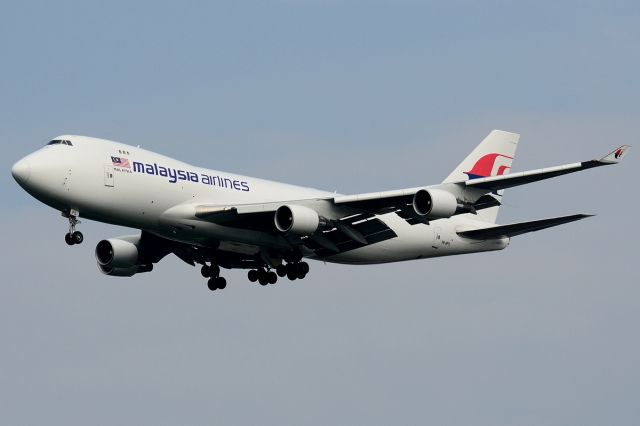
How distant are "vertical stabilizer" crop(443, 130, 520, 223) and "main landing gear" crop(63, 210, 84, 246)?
18.9 metres

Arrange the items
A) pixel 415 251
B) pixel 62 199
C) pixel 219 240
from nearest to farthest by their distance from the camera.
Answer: pixel 62 199 < pixel 219 240 < pixel 415 251

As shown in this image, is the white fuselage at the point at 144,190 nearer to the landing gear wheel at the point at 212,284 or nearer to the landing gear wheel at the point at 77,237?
the landing gear wheel at the point at 77,237

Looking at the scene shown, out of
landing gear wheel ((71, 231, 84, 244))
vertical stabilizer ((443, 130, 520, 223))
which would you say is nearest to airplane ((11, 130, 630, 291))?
landing gear wheel ((71, 231, 84, 244))

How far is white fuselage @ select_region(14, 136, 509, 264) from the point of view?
49.9 meters

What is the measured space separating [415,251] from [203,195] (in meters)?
10.7

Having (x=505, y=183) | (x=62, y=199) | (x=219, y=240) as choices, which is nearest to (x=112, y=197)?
(x=62, y=199)

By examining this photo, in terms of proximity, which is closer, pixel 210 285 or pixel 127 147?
pixel 127 147

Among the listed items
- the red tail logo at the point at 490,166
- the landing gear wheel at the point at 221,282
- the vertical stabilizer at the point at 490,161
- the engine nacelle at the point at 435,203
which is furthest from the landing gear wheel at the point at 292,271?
the red tail logo at the point at 490,166

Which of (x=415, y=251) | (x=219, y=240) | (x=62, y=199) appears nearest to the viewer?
(x=62, y=199)

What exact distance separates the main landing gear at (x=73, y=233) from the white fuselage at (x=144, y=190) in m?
0.28

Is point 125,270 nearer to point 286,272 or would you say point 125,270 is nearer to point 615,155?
point 286,272

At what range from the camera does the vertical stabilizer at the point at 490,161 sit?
62.6m

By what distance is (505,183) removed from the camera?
50.6m

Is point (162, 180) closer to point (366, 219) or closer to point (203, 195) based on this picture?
point (203, 195)
